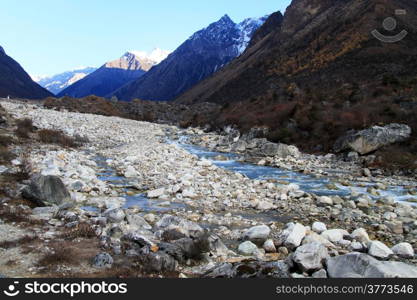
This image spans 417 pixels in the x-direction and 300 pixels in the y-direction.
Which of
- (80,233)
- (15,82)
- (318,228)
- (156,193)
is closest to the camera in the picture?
(80,233)

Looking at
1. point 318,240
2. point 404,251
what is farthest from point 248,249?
point 404,251

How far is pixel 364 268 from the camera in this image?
5.08 m

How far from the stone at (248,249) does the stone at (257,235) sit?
0.52 meters

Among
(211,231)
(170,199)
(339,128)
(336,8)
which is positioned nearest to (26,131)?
(170,199)

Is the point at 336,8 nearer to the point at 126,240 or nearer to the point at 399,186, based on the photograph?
the point at 399,186

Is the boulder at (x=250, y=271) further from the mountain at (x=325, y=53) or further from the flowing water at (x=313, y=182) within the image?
the mountain at (x=325, y=53)

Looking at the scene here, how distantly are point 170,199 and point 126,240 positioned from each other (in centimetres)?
461

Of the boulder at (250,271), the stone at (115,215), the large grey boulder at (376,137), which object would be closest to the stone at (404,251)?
the boulder at (250,271)

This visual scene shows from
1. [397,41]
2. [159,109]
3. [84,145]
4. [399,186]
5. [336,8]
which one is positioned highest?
[336,8]

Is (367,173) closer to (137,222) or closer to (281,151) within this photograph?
(281,151)

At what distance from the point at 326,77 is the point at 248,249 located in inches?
2229

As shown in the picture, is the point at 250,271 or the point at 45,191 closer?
the point at 250,271

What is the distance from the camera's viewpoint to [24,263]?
211 inches

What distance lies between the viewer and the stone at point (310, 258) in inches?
218
